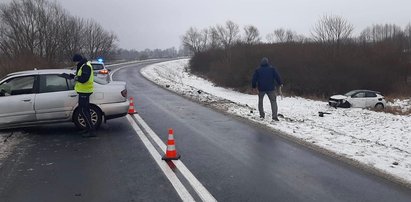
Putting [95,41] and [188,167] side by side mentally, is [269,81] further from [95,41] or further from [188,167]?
A: [95,41]

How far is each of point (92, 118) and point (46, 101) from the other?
1.11 meters

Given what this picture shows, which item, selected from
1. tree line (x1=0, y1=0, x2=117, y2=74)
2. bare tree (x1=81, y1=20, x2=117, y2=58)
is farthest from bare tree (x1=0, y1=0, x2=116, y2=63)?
bare tree (x1=81, y1=20, x2=117, y2=58)

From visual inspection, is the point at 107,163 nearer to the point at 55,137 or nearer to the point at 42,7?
the point at 55,137

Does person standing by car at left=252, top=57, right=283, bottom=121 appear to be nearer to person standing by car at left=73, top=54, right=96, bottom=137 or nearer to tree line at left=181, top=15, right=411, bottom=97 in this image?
person standing by car at left=73, top=54, right=96, bottom=137

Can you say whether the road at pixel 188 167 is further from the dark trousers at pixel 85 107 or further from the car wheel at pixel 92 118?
the dark trousers at pixel 85 107

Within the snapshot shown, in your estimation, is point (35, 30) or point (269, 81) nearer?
point (269, 81)

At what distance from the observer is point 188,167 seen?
653 centimetres

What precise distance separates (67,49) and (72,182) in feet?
160

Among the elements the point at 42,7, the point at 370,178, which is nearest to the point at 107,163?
the point at 370,178

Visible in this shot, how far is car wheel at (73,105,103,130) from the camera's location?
9508mm

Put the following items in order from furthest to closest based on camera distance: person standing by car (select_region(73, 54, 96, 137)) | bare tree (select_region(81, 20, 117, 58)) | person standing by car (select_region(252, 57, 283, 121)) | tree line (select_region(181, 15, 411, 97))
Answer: bare tree (select_region(81, 20, 117, 58)) → tree line (select_region(181, 15, 411, 97)) → person standing by car (select_region(252, 57, 283, 121)) → person standing by car (select_region(73, 54, 96, 137))

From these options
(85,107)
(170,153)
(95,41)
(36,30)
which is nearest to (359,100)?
(85,107)

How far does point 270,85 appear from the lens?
11906 millimetres

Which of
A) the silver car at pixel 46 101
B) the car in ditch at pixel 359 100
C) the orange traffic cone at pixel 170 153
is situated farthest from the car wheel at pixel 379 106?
the orange traffic cone at pixel 170 153
